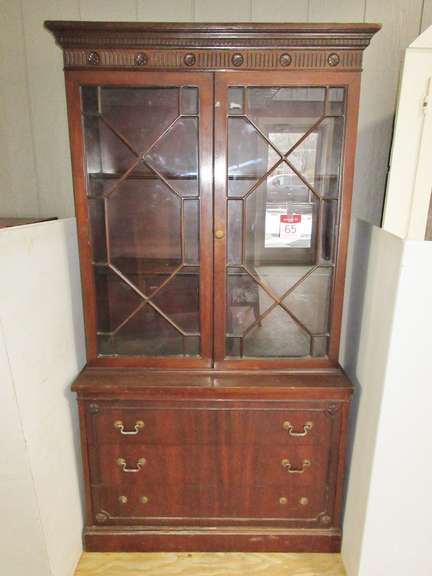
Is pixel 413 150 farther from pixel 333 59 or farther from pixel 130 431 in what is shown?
pixel 130 431

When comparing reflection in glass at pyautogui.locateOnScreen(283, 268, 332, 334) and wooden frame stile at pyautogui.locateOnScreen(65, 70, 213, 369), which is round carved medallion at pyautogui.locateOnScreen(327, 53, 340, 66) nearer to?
wooden frame stile at pyautogui.locateOnScreen(65, 70, 213, 369)

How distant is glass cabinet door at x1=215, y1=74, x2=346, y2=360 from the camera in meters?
1.20

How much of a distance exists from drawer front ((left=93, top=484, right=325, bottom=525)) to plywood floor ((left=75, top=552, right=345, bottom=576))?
0.42 ft

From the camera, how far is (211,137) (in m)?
1.18

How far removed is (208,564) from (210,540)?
74 millimetres

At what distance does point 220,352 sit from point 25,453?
648mm

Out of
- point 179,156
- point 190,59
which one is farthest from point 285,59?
point 179,156

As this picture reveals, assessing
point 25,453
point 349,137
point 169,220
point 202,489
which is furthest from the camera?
point 202,489

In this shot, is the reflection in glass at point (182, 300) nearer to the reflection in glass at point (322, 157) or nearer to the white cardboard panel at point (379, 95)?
the reflection in glass at point (322, 157)

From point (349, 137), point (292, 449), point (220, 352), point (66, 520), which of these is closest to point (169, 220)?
point (220, 352)

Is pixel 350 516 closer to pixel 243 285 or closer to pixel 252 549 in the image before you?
pixel 252 549

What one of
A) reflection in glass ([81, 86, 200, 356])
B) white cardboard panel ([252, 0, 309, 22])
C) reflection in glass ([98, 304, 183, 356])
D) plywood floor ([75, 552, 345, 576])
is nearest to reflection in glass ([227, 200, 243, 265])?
reflection in glass ([81, 86, 200, 356])

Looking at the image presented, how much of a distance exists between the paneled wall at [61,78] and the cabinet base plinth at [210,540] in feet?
3.99

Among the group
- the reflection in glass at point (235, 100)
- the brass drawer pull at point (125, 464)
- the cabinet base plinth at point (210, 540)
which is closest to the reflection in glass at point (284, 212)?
the reflection in glass at point (235, 100)
